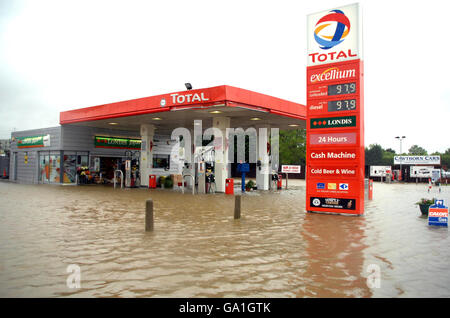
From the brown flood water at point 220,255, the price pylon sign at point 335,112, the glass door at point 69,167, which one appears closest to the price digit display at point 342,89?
the price pylon sign at point 335,112

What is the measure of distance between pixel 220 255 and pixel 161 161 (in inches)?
965

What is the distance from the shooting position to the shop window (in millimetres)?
29487

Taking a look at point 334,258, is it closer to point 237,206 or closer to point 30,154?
point 237,206

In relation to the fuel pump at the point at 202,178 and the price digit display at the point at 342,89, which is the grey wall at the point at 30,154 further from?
the price digit display at the point at 342,89

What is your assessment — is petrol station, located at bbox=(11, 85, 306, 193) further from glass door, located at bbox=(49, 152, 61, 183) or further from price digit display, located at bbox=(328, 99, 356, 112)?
price digit display, located at bbox=(328, 99, 356, 112)

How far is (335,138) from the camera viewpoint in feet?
37.8

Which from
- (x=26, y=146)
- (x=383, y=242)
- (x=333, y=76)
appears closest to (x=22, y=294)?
(x=383, y=242)

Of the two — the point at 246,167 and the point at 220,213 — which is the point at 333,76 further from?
the point at 246,167

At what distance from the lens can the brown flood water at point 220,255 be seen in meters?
4.52

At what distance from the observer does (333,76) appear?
11.6 metres

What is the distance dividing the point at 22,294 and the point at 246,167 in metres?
16.6

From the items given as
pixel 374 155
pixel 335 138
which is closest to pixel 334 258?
pixel 335 138

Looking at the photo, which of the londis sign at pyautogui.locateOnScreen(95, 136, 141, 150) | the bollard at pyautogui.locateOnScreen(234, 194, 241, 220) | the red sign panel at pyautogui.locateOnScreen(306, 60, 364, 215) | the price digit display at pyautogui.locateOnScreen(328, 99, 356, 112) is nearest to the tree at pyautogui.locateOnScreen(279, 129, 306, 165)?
the londis sign at pyautogui.locateOnScreen(95, 136, 141, 150)

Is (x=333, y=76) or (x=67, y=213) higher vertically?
(x=333, y=76)
